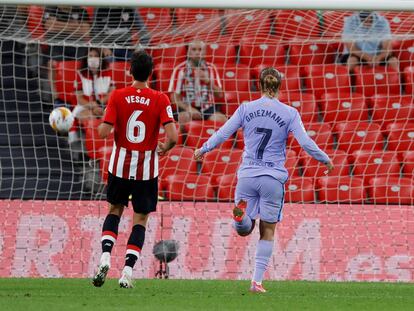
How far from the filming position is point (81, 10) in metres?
14.4

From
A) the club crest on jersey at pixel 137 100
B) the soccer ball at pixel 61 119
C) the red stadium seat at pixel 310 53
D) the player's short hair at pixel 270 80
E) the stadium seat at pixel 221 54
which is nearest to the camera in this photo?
the player's short hair at pixel 270 80

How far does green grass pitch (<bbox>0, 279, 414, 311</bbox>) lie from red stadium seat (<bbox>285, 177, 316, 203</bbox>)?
233 centimetres

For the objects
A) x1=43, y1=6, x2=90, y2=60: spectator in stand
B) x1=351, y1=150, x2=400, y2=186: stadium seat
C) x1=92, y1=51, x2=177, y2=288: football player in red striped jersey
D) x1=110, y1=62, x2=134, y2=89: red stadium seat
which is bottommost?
x1=92, y1=51, x2=177, y2=288: football player in red striped jersey

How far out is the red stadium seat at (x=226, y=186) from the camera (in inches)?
515

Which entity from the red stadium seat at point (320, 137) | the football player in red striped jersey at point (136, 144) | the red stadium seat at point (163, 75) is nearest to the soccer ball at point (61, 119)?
the red stadium seat at point (163, 75)

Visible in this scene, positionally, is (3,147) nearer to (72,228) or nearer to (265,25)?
(72,228)

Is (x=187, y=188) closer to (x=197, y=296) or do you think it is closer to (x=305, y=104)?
(x=305, y=104)

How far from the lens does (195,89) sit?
13828 mm

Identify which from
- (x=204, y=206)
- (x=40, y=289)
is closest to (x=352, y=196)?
(x=204, y=206)

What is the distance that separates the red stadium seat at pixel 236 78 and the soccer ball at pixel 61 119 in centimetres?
241

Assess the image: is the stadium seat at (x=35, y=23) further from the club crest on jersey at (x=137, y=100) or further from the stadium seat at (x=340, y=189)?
the club crest on jersey at (x=137, y=100)

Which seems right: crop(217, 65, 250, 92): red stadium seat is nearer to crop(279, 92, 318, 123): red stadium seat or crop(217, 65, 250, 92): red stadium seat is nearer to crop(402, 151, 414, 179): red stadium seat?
crop(279, 92, 318, 123): red stadium seat

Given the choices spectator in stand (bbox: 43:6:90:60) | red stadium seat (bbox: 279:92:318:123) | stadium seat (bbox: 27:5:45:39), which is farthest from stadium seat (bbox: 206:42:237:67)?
stadium seat (bbox: 27:5:45:39)

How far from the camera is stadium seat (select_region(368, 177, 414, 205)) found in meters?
13.1
